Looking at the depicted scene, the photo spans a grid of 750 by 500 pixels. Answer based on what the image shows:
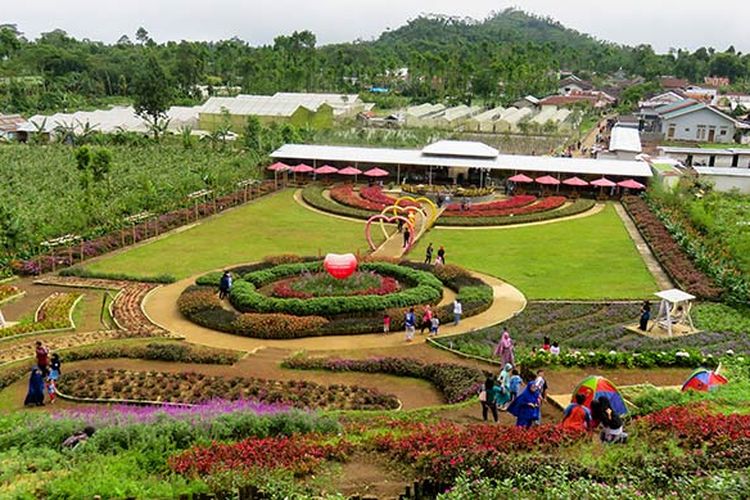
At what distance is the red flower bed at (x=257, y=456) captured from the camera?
1205 centimetres

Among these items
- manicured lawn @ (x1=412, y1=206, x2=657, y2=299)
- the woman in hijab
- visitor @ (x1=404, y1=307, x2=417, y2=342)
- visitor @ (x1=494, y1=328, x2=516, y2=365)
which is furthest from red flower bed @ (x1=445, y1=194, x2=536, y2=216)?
the woman in hijab

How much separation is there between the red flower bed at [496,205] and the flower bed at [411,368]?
79.9 ft

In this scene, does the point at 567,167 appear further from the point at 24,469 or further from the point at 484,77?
the point at 484,77

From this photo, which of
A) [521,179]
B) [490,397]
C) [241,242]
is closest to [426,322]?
[490,397]

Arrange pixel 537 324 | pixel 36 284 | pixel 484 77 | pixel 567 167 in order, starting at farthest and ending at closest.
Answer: pixel 484 77 < pixel 567 167 < pixel 36 284 < pixel 537 324

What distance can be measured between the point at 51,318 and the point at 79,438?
13.6 metres

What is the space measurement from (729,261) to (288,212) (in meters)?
25.2

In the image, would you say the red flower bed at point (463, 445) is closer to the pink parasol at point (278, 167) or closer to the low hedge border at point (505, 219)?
the low hedge border at point (505, 219)

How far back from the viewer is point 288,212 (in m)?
46.0

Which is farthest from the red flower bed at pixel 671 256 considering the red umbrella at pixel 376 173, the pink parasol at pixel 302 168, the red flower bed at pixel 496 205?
the pink parasol at pixel 302 168

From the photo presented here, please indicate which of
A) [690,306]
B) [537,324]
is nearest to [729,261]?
[690,306]

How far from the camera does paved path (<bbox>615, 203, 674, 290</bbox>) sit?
1244 inches

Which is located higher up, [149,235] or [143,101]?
[143,101]

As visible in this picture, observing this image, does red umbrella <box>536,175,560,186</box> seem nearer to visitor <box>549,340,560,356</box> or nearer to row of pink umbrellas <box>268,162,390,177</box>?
row of pink umbrellas <box>268,162,390,177</box>
